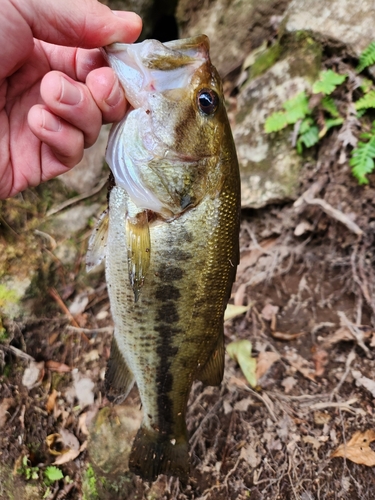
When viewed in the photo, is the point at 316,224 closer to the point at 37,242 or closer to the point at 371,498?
the point at 371,498

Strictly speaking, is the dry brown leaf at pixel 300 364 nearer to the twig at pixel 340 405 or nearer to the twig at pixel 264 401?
the twig at pixel 340 405

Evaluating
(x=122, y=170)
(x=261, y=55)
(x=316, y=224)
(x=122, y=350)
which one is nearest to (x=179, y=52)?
(x=122, y=170)

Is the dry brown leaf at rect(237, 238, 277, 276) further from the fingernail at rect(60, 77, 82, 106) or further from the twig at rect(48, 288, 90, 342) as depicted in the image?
the fingernail at rect(60, 77, 82, 106)

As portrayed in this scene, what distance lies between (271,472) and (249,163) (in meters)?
2.79

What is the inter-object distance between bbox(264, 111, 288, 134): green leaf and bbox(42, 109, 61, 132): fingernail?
2.49 m

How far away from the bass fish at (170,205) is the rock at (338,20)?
2641 mm

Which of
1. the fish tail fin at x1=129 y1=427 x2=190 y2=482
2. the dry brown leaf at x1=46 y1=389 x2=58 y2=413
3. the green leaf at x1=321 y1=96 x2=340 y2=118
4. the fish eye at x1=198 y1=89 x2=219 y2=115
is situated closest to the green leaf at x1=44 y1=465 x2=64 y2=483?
the dry brown leaf at x1=46 y1=389 x2=58 y2=413

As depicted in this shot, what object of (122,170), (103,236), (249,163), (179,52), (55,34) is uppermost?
(179,52)

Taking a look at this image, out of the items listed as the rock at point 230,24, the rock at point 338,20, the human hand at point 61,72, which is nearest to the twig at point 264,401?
the human hand at point 61,72

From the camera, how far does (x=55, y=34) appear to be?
171cm

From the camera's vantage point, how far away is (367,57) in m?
3.38

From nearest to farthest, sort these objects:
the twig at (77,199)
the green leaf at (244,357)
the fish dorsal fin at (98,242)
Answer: the fish dorsal fin at (98,242) < the green leaf at (244,357) < the twig at (77,199)

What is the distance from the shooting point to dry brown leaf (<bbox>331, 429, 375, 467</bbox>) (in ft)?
8.09

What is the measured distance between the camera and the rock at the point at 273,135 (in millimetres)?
3768
